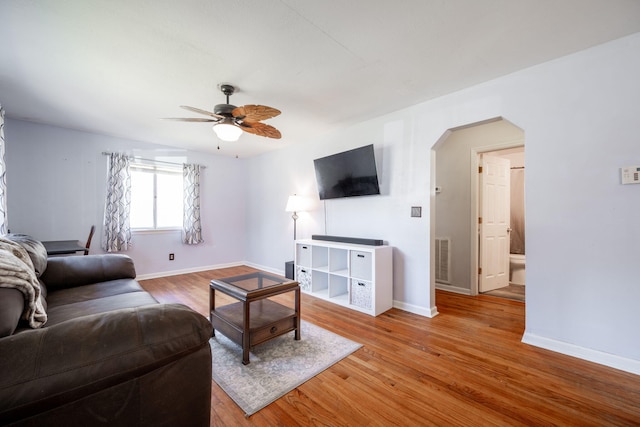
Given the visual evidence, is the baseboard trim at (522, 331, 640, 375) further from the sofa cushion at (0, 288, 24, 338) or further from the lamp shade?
the sofa cushion at (0, 288, 24, 338)

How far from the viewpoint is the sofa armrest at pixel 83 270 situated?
215cm

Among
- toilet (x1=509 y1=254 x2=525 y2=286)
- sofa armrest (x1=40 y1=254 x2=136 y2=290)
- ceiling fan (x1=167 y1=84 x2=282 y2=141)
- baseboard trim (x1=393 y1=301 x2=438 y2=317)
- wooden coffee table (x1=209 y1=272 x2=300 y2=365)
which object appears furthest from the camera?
toilet (x1=509 y1=254 x2=525 y2=286)

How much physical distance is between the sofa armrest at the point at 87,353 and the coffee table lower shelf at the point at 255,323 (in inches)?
37.1

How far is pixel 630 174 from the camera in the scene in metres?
1.82

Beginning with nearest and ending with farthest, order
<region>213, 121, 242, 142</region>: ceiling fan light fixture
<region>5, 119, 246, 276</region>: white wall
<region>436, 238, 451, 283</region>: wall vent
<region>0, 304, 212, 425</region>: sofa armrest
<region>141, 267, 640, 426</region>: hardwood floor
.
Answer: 1. <region>0, 304, 212, 425</region>: sofa armrest
2. <region>141, 267, 640, 426</region>: hardwood floor
3. <region>213, 121, 242, 142</region>: ceiling fan light fixture
4. <region>5, 119, 246, 276</region>: white wall
5. <region>436, 238, 451, 283</region>: wall vent

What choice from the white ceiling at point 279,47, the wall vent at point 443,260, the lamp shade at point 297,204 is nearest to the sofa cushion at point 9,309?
the white ceiling at point 279,47

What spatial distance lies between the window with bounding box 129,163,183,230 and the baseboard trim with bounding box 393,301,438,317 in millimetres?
4067

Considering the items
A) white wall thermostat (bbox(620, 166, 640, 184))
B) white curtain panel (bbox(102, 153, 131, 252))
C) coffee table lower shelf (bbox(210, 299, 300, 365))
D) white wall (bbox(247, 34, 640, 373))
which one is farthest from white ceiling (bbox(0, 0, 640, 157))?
coffee table lower shelf (bbox(210, 299, 300, 365))

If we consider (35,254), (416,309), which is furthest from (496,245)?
(35,254)

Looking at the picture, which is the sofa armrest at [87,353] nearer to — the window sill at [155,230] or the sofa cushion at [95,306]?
the sofa cushion at [95,306]

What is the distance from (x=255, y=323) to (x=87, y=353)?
4.25 ft

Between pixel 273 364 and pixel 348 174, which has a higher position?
pixel 348 174

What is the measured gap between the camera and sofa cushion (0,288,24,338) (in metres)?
0.86

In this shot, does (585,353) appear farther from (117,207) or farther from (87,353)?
(117,207)
